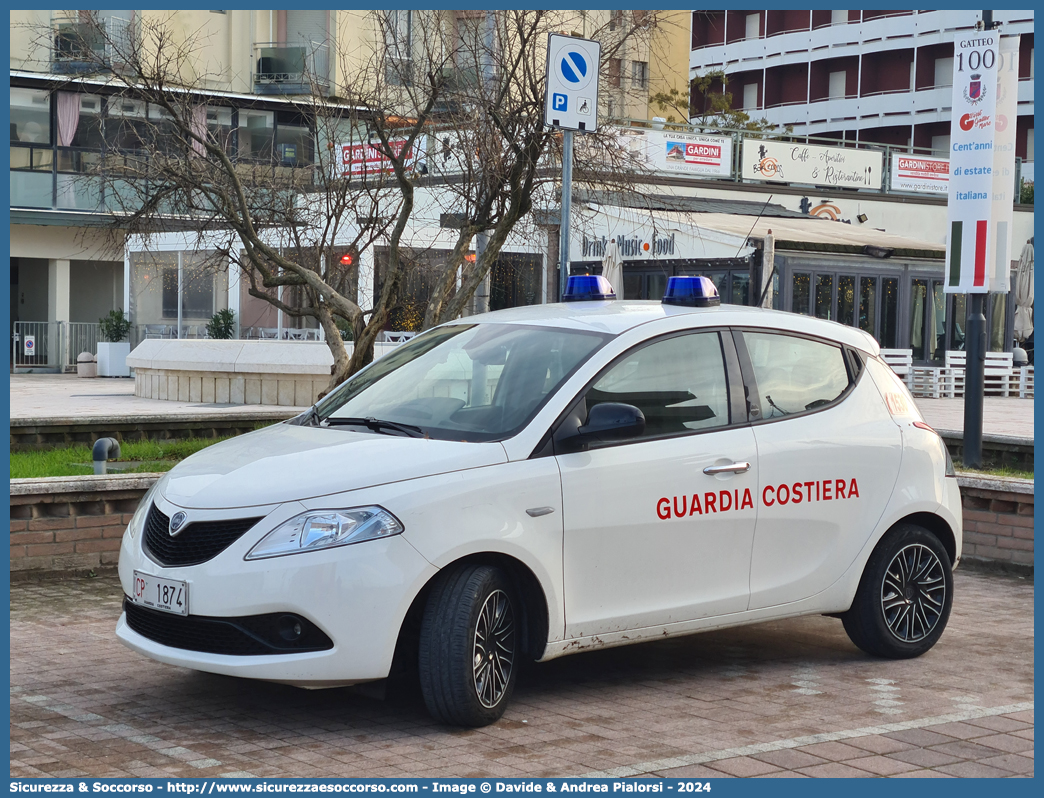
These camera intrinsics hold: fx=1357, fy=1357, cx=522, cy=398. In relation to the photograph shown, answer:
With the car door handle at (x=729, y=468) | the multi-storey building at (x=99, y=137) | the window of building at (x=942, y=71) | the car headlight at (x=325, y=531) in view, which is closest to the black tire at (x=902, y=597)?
the car door handle at (x=729, y=468)

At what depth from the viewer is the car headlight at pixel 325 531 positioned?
512 centimetres

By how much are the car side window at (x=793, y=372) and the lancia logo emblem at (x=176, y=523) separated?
106 inches

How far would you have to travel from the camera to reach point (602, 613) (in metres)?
5.74

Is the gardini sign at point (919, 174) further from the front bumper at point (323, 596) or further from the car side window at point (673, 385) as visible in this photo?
the front bumper at point (323, 596)

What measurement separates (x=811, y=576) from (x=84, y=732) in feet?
10.9

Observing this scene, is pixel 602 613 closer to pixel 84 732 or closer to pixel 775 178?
pixel 84 732

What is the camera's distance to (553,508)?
5535 millimetres

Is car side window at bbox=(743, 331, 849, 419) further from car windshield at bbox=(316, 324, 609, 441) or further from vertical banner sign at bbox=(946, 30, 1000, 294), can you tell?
vertical banner sign at bbox=(946, 30, 1000, 294)

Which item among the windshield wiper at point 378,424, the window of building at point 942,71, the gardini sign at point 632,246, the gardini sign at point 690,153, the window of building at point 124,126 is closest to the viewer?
the windshield wiper at point 378,424

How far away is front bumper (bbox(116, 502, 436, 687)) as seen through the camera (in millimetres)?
5074

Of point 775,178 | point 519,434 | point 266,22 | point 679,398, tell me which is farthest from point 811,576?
point 266,22

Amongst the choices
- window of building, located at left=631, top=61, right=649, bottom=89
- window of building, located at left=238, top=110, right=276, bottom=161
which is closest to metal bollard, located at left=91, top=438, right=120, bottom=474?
window of building, located at left=631, top=61, right=649, bottom=89

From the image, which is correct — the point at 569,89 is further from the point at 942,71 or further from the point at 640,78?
the point at 942,71

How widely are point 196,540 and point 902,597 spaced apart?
140 inches
